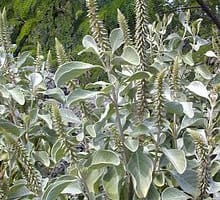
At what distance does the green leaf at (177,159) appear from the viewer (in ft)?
4.53

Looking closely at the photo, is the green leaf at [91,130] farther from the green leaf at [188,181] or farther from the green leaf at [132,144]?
the green leaf at [188,181]

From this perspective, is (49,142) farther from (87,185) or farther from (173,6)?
(173,6)

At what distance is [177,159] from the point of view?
142 cm

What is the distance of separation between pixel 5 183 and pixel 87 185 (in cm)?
25

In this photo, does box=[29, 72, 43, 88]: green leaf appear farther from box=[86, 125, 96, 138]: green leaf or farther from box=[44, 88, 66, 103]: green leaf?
box=[86, 125, 96, 138]: green leaf

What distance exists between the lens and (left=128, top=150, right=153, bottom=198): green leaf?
138 cm

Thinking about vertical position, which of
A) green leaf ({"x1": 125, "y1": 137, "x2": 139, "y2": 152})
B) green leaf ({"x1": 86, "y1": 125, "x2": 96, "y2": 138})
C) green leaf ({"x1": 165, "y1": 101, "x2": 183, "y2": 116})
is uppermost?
green leaf ({"x1": 165, "y1": 101, "x2": 183, "y2": 116})

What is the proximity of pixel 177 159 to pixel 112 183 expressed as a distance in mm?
171

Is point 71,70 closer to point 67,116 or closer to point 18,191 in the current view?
point 67,116

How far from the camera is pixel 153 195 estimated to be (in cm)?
146

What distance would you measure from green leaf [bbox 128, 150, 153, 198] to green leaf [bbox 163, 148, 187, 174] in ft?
0.16

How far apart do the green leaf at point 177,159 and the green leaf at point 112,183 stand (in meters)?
0.14

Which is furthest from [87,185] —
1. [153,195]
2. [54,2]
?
[54,2]

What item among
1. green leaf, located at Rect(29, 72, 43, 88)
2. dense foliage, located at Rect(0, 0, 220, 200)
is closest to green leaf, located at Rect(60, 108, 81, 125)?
dense foliage, located at Rect(0, 0, 220, 200)
